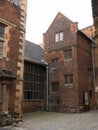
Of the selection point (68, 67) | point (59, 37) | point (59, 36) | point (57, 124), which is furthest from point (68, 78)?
point (57, 124)

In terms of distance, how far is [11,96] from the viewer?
11.6m

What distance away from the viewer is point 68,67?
2061 centimetres

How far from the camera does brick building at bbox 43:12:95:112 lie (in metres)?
19.9

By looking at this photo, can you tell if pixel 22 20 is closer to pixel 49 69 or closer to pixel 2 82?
pixel 2 82

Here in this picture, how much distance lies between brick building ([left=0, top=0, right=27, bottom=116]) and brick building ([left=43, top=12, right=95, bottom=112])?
28.3ft

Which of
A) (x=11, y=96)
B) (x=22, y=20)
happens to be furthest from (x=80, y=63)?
(x=11, y=96)

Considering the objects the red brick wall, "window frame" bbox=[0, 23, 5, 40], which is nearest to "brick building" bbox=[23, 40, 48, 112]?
the red brick wall

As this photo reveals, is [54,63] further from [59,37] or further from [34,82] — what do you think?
[34,82]

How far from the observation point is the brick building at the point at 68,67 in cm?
1986

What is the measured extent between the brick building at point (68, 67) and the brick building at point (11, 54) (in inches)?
340

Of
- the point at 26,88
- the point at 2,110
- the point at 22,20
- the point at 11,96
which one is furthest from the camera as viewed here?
the point at 26,88

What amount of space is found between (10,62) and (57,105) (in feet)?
34.4

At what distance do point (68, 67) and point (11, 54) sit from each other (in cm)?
975

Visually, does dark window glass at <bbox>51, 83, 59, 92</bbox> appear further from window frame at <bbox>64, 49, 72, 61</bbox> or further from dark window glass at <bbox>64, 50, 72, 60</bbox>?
dark window glass at <bbox>64, 50, 72, 60</bbox>
